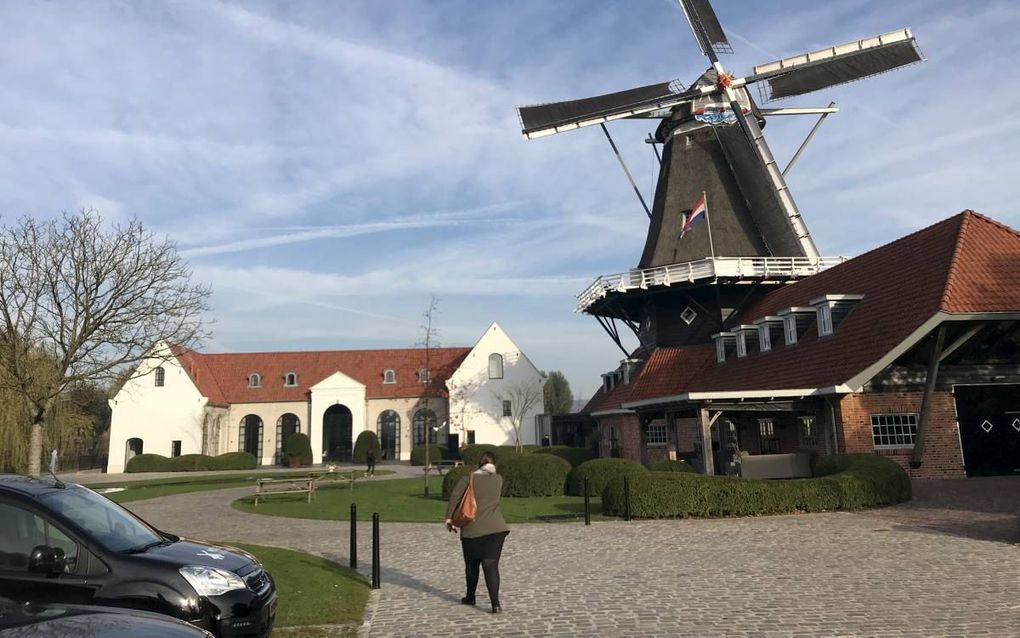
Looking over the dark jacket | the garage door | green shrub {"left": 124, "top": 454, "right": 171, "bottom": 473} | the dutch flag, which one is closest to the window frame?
the garage door

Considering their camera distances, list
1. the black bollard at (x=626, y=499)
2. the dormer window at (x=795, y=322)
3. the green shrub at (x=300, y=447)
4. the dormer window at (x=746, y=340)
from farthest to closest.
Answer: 1. the green shrub at (x=300, y=447)
2. the dormer window at (x=746, y=340)
3. the dormer window at (x=795, y=322)
4. the black bollard at (x=626, y=499)

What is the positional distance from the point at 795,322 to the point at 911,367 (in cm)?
442

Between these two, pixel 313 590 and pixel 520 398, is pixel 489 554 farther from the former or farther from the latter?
pixel 520 398

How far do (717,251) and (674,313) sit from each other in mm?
3509

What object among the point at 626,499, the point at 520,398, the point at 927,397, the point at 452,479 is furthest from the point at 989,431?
the point at 520,398

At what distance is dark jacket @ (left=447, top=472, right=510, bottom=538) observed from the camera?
7.62 meters

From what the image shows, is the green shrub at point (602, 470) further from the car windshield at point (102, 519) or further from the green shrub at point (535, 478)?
the car windshield at point (102, 519)

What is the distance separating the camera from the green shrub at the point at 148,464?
145 ft

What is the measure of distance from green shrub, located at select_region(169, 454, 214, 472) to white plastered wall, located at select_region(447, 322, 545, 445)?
640 inches

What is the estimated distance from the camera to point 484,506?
7699mm

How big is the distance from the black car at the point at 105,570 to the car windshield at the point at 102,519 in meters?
0.01

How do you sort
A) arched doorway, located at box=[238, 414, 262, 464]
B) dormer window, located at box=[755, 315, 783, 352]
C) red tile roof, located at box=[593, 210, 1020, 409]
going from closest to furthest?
red tile roof, located at box=[593, 210, 1020, 409] → dormer window, located at box=[755, 315, 783, 352] → arched doorway, located at box=[238, 414, 262, 464]

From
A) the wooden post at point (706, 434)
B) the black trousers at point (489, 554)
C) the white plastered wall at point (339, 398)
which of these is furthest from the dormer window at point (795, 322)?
the white plastered wall at point (339, 398)

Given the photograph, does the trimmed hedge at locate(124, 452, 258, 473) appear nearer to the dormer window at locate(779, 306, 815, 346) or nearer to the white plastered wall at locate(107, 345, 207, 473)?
the white plastered wall at locate(107, 345, 207, 473)
